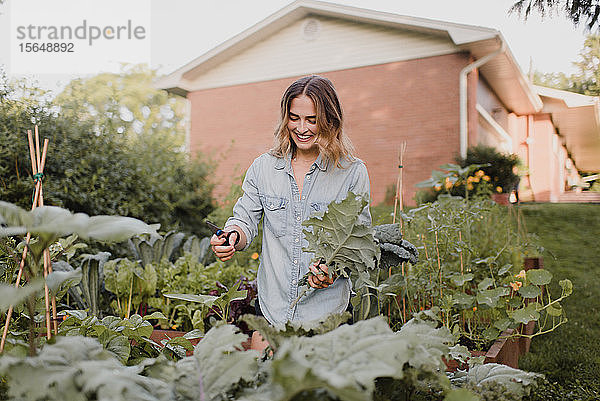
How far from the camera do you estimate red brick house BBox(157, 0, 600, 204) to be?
397 inches

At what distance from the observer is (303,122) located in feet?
6.33


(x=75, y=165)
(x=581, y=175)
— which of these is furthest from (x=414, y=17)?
(x=581, y=175)

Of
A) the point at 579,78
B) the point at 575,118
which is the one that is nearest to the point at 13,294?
the point at 575,118

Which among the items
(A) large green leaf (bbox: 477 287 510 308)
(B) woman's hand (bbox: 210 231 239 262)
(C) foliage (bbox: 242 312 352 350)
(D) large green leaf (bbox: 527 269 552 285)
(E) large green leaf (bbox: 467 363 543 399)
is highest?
(B) woman's hand (bbox: 210 231 239 262)

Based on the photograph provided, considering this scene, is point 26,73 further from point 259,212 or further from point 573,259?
point 573,259

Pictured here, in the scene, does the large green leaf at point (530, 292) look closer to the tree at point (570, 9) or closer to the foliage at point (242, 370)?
the tree at point (570, 9)

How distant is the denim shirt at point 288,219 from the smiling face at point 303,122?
96 mm

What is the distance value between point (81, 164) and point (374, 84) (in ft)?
24.6

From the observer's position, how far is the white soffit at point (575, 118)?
13.1 m

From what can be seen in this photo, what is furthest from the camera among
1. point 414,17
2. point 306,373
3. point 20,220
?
point 414,17

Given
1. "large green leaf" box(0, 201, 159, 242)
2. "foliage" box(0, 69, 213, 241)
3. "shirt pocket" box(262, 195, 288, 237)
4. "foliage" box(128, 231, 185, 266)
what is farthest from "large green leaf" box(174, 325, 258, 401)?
"foliage" box(0, 69, 213, 241)

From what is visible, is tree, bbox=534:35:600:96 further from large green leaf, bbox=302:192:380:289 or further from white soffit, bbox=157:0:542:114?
large green leaf, bbox=302:192:380:289

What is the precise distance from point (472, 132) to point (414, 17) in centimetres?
261

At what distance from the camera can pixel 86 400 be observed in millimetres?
743
